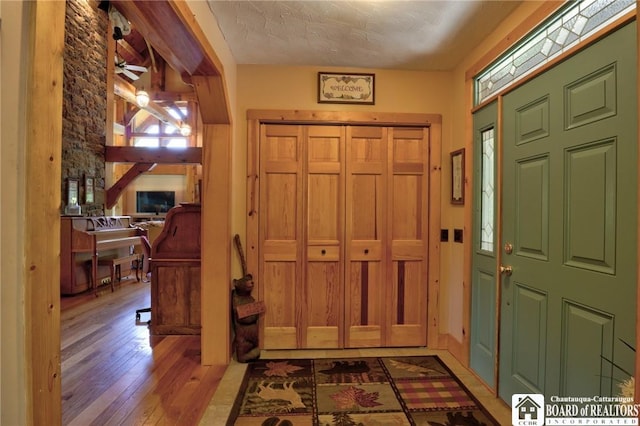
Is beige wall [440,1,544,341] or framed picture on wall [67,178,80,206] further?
framed picture on wall [67,178,80,206]

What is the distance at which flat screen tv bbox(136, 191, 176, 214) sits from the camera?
10969 mm

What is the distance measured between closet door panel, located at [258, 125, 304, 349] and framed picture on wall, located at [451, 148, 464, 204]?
135 centimetres

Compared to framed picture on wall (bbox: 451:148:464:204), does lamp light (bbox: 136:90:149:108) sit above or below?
above

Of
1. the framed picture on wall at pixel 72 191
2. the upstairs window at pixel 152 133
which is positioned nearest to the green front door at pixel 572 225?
the framed picture on wall at pixel 72 191

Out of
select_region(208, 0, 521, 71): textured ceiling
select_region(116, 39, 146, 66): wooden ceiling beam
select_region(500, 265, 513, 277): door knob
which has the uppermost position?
select_region(116, 39, 146, 66): wooden ceiling beam

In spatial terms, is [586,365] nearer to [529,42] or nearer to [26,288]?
[529,42]

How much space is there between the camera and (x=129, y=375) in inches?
93.0

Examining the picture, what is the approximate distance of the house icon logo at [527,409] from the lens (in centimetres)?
174

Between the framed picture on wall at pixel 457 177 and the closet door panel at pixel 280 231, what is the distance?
1.35 metres

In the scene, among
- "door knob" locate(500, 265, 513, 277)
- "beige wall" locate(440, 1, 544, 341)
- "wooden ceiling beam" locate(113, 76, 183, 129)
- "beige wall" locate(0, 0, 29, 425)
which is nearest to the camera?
"beige wall" locate(0, 0, 29, 425)

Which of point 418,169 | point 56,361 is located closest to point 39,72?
point 56,361

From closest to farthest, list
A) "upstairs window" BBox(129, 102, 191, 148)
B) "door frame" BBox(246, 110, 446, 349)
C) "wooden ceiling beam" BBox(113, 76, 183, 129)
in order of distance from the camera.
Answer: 1. "door frame" BBox(246, 110, 446, 349)
2. "wooden ceiling beam" BBox(113, 76, 183, 129)
3. "upstairs window" BBox(129, 102, 191, 148)

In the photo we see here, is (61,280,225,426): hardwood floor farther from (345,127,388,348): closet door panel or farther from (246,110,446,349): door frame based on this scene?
(345,127,388,348): closet door panel

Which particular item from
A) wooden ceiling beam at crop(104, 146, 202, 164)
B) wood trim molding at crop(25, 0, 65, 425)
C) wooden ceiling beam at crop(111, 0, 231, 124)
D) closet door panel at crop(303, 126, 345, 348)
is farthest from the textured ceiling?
wooden ceiling beam at crop(104, 146, 202, 164)
